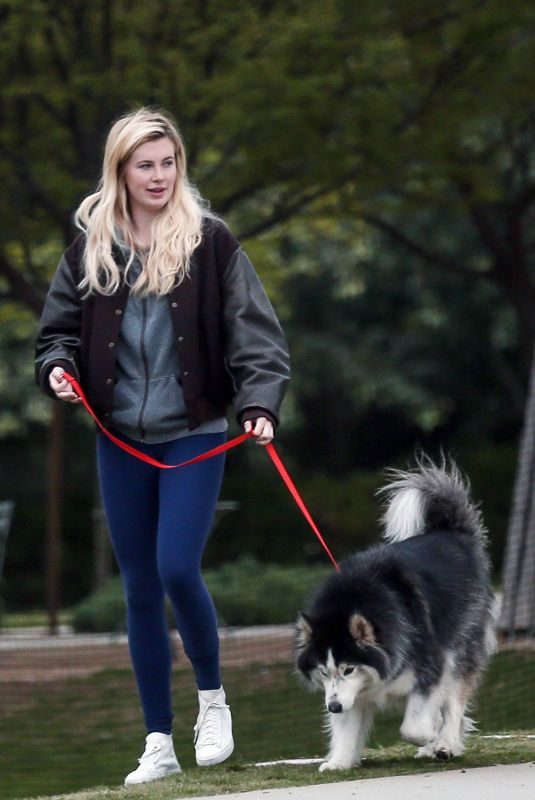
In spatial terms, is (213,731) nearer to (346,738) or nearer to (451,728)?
(346,738)

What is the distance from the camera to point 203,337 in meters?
4.74

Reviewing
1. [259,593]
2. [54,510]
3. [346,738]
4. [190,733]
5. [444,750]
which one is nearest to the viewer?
[346,738]

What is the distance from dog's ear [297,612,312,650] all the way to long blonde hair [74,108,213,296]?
3.61ft

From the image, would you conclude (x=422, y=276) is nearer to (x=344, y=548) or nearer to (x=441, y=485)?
(x=344, y=548)

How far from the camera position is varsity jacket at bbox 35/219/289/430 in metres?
4.66

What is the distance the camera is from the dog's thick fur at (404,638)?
461 cm

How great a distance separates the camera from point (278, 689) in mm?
9164

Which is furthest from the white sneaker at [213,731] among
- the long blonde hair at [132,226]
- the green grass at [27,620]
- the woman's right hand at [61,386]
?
the green grass at [27,620]

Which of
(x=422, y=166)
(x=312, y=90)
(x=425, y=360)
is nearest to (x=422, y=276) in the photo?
(x=425, y=360)

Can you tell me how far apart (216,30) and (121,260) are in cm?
498

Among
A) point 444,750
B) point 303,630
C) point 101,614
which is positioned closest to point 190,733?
point 444,750

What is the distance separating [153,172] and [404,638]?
164cm

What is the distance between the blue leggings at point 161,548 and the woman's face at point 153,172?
76cm

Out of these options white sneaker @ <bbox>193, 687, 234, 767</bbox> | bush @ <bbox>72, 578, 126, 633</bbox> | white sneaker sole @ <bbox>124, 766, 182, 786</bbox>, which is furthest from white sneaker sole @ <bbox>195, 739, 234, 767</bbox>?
bush @ <bbox>72, 578, 126, 633</bbox>
